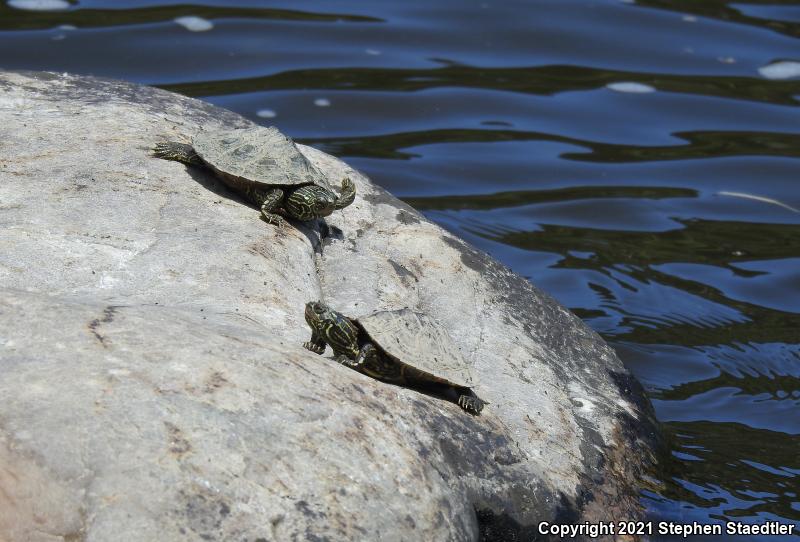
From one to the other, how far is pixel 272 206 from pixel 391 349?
4.54 feet

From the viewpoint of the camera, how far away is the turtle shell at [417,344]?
4266 millimetres

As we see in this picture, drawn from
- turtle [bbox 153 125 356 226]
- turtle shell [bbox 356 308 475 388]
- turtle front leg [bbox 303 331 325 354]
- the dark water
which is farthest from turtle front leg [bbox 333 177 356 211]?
the dark water

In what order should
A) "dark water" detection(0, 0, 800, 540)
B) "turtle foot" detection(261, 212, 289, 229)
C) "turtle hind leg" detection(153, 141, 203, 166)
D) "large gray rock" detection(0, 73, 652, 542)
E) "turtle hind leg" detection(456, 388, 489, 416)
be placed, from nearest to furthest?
"large gray rock" detection(0, 73, 652, 542) → "turtle hind leg" detection(456, 388, 489, 416) → "turtle foot" detection(261, 212, 289, 229) → "turtle hind leg" detection(153, 141, 203, 166) → "dark water" detection(0, 0, 800, 540)

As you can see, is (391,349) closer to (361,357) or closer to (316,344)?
(361,357)

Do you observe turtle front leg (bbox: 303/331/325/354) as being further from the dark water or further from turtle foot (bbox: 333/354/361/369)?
the dark water

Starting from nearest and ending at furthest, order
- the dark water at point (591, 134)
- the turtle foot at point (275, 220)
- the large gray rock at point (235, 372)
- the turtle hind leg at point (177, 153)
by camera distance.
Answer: the large gray rock at point (235, 372) → the turtle foot at point (275, 220) → the turtle hind leg at point (177, 153) → the dark water at point (591, 134)

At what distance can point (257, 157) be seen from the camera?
17.9ft

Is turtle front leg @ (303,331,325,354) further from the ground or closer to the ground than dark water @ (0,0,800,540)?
further from the ground

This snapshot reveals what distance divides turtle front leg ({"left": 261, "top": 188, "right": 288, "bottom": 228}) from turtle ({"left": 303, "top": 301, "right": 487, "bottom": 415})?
1.07 metres

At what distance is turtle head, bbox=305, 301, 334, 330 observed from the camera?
425cm

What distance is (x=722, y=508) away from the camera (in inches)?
209

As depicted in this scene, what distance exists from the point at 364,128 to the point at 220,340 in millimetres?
6338

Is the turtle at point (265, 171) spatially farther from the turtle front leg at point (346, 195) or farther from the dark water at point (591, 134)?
the dark water at point (591, 134)

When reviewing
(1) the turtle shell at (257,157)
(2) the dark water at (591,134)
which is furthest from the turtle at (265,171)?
(2) the dark water at (591,134)
